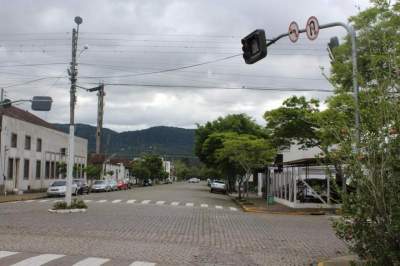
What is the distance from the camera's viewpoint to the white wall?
159 feet

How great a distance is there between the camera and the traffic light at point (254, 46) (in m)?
14.8

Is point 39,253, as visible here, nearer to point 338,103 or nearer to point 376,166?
point 376,166

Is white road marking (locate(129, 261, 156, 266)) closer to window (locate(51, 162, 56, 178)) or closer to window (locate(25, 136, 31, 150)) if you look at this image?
window (locate(25, 136, 31, 150))

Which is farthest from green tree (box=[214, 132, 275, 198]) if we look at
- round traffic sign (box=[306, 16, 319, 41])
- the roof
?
round traffic sign (box=[306, 16, 319, 41])

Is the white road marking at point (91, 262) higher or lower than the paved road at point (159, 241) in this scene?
higher

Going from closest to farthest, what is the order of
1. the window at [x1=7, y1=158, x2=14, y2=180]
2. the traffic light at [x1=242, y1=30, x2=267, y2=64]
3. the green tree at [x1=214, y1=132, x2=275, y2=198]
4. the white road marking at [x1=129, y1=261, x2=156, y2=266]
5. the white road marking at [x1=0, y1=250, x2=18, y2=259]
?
the white road marking at [x1=129, y1=261, x2=156, y2=266], the white road marking at [x1=0, y1=250, x2=18, y2=259], the traffic light at [x1=242, y1=30, x2=267, y2=64], the green tree at [x1=214, y1=132, x2=275, y2=198], the window at [x1=7, y1=158, x2=14, y2=180]

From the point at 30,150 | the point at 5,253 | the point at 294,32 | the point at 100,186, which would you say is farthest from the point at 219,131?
the point at 5,253

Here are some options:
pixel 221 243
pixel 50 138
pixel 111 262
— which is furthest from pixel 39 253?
pixel 50 138

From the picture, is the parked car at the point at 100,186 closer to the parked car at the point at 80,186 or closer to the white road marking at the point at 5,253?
the parked car at the point at 80,186

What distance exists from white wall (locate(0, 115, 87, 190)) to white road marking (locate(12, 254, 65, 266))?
122 feet

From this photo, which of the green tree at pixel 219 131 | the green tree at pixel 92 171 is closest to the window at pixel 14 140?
the green tree at pixel 92 171

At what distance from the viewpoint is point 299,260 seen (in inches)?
509

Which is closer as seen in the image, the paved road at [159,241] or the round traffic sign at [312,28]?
the paved road at [159,241]

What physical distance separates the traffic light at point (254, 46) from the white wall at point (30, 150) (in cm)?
3621
